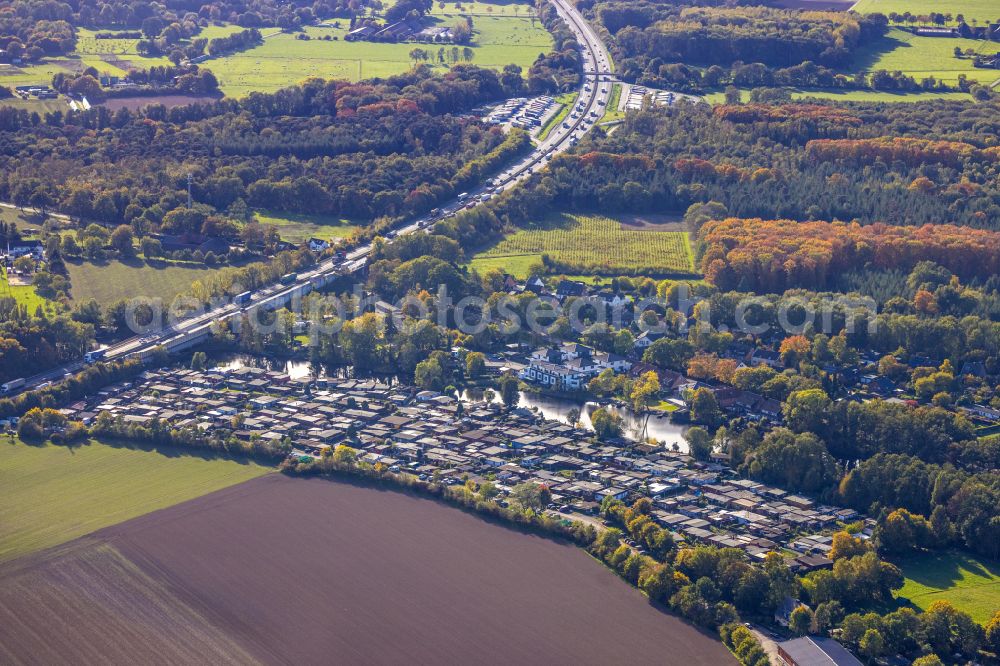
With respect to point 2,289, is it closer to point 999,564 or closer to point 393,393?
point 393,393

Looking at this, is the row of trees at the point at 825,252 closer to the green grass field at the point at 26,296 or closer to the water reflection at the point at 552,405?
the water reflection at the point at 552,405

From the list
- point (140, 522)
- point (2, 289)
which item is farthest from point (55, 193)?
point (140, 522)

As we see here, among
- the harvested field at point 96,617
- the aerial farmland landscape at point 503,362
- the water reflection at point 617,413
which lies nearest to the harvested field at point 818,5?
the aerial farmland landscape at point 503,362

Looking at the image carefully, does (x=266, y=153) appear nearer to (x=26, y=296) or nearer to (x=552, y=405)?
(x=26, y=296)

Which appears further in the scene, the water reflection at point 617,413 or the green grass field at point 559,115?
the green grass field at point 559,115

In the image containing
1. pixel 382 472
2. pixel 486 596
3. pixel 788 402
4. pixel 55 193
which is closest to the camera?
pixel 486 596

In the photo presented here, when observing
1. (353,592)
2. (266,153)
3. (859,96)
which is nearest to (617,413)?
(353,592)

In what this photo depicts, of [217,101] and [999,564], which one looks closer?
[999,564]
